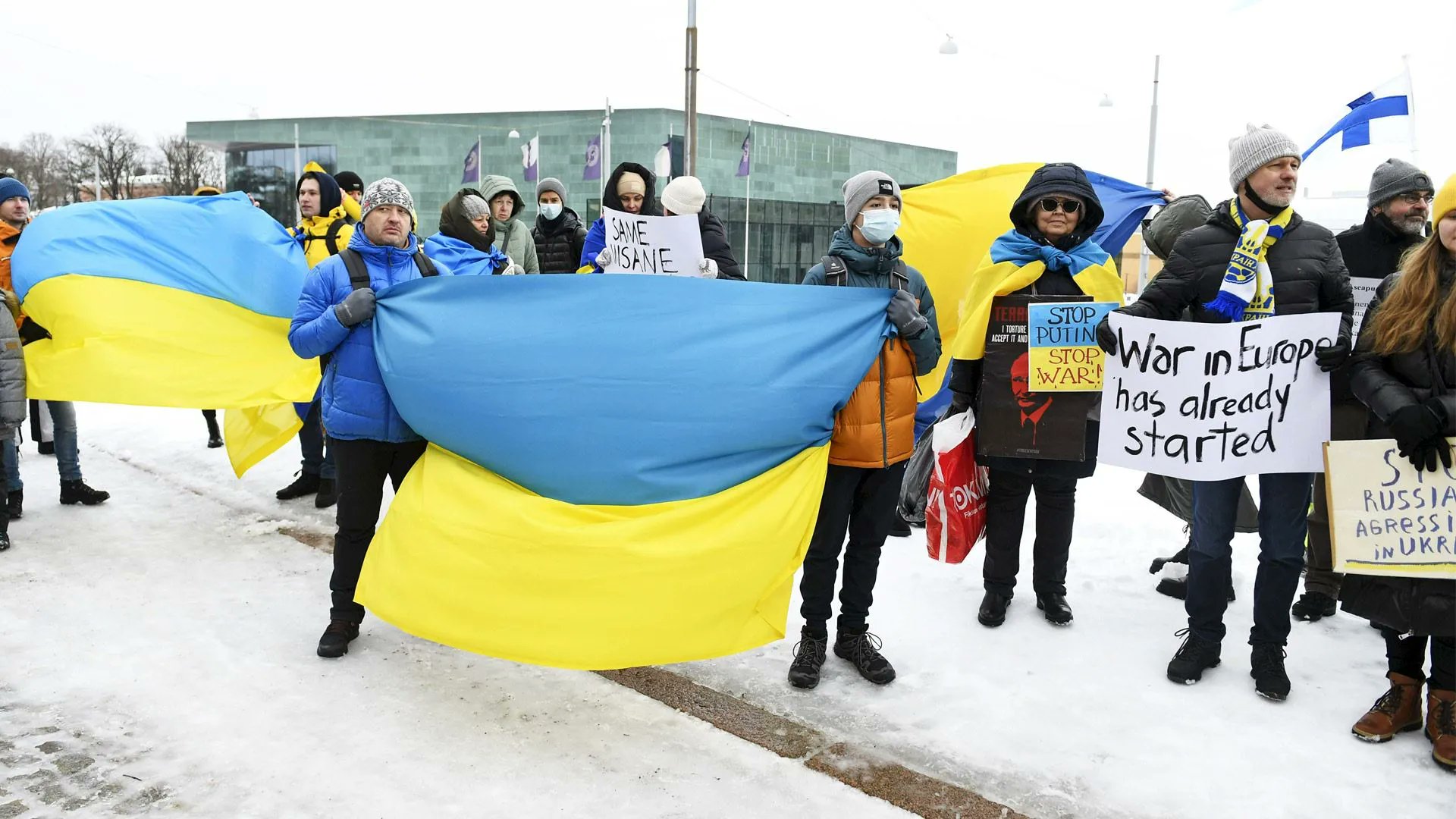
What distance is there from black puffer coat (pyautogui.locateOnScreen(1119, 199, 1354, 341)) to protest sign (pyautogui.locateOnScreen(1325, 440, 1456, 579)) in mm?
500

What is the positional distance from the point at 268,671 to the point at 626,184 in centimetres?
325

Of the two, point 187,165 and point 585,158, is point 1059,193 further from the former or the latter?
point 187,165

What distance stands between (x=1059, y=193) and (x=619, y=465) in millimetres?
2143

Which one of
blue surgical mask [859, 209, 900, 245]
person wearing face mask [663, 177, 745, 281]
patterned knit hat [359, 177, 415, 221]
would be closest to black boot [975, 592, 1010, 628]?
blue surgical mask [859, 209, 900, 245]

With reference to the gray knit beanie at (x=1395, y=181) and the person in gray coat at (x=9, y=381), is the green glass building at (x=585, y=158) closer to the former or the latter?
the person in gray coat at (x=9, y=381)

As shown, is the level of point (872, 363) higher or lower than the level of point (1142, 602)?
higher

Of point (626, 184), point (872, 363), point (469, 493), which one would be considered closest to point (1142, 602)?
point (872, 363)

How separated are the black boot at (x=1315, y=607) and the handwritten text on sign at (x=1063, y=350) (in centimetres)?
154

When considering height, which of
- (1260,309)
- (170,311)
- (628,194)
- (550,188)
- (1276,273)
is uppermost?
(550,188)

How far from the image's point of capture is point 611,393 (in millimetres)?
3572

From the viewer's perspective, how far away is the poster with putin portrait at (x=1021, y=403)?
4.34 m

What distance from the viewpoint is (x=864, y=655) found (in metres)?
4.09

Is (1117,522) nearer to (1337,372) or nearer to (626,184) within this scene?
(1337,372)

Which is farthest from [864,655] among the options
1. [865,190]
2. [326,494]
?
[326,494]
